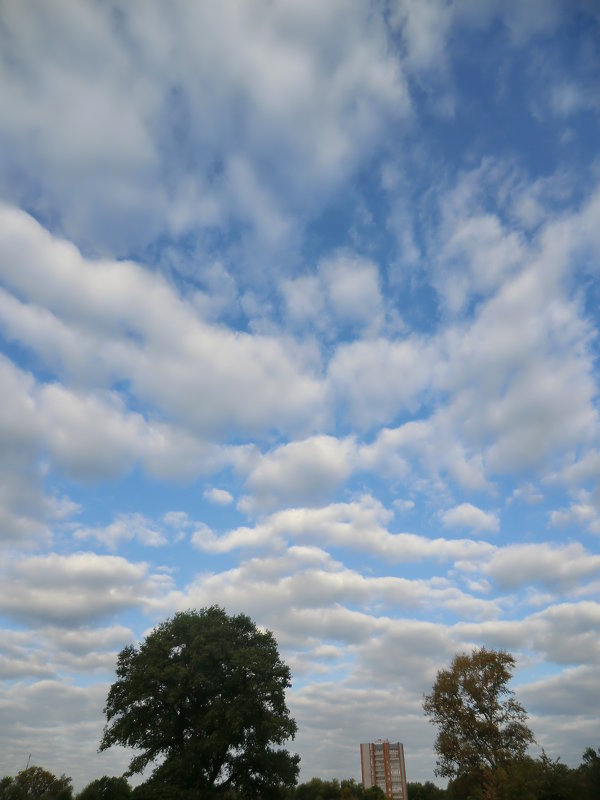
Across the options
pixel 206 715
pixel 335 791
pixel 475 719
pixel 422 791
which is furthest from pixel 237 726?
pixel 422 791

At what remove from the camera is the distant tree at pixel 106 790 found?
52438 millimetres

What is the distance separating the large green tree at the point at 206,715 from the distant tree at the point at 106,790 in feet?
47.2

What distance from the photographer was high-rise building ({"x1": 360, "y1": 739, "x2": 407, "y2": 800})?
432ft

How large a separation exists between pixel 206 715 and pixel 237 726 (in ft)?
8.10

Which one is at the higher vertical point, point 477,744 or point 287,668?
point 287,668

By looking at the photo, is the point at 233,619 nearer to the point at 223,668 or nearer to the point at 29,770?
the point at 223,668

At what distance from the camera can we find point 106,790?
53.4 metres

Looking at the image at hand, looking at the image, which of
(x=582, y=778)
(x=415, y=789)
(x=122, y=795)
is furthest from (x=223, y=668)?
(x=415, y=789)

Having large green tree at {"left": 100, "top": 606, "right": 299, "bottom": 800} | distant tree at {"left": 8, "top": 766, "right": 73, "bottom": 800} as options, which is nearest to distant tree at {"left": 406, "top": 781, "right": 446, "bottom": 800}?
distant tree at {"left": 8, "top": 766, "right": 73, "bottom": 800}

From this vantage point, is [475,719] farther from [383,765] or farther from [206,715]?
[383,765]

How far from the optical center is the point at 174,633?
151 ft

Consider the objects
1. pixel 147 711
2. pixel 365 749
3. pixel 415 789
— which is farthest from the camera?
pixel 365 749

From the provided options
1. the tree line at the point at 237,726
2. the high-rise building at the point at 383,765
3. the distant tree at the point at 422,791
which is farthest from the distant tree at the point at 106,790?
the high-rise building at the point at 383,765

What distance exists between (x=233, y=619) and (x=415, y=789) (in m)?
108
